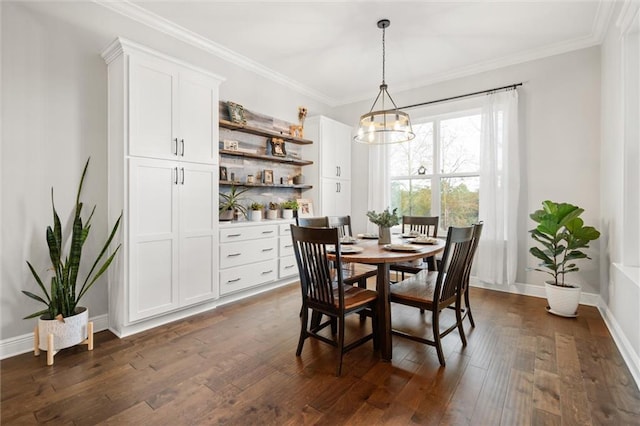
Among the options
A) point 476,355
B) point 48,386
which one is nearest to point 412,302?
point 476,355

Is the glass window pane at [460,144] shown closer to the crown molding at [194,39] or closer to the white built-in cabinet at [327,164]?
the white built-in cabinet at [327,164]

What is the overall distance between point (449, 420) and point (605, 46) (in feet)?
12.7

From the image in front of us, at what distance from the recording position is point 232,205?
354cm

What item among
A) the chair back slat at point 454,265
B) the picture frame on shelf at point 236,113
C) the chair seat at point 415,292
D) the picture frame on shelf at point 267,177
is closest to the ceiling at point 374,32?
the picture frame on shelf at point 236,113

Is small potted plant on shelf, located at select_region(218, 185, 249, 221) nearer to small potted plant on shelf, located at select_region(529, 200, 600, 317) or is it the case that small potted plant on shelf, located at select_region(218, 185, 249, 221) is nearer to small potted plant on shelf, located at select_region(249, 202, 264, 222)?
small potted plant on shelf, located at select_region(249, 202, 264, 222)

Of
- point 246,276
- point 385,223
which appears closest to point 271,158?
point 246,276

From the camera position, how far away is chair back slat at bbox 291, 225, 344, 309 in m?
1.91

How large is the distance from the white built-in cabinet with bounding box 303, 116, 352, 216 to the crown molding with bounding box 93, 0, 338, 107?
0.68 meters

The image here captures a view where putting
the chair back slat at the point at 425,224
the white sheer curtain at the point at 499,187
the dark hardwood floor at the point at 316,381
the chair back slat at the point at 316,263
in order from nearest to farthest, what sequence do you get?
the dark hardwood floor at the point at 316,381
the chair back slat at the point at 316,263
the chair back slat at the point at 425,224
the white sheer curtain at the point at 499,187

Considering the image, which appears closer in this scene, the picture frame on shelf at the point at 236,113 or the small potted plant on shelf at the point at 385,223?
the small potted plant on shelf at the point at 385,223

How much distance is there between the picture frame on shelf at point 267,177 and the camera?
408cm

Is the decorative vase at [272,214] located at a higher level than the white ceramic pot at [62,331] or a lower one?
higher

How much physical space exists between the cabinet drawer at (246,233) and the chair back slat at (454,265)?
7.19 ft

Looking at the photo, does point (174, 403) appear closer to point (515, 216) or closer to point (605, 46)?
point (515, 216)
